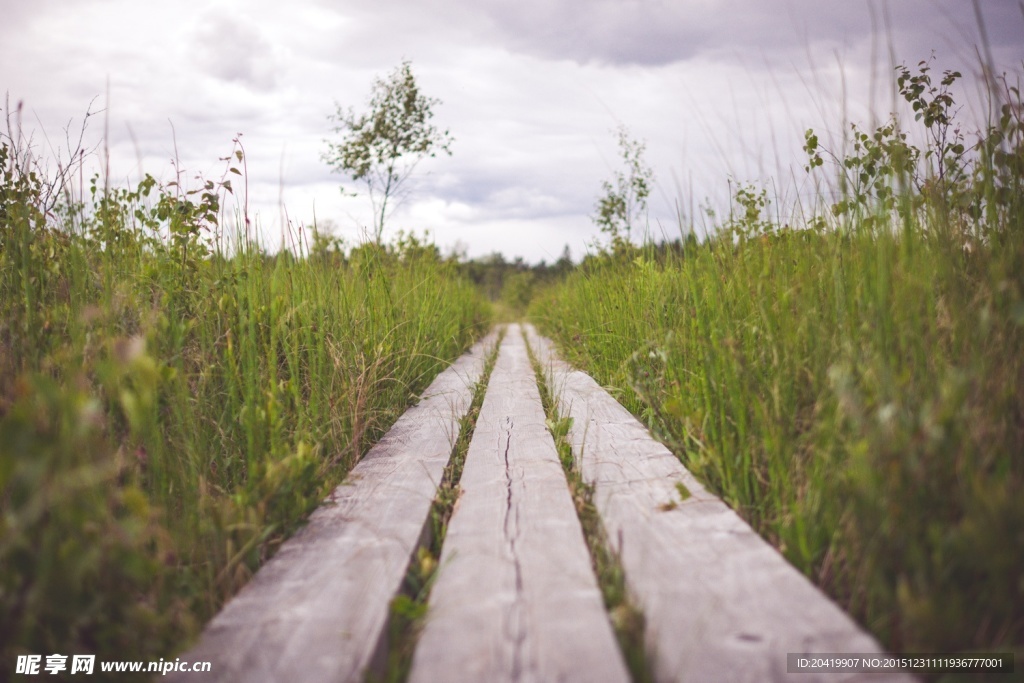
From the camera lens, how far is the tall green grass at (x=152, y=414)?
0.86m

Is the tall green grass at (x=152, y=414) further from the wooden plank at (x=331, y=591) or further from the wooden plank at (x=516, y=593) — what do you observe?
the wooden plank at (x=516, y=593)

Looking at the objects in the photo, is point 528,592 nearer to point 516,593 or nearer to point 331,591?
point 516,593

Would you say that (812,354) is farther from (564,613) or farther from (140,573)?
(140,573)

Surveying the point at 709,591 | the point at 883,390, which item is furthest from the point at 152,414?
the point at 883,390

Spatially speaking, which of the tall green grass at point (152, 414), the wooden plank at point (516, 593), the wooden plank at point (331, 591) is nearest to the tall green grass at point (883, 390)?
the wooden plank at point (516, 593)

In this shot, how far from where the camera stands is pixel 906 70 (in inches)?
96.3

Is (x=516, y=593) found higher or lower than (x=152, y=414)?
lower

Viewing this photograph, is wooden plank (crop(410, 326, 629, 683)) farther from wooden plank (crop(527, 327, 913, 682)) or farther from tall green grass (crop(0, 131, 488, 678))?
tall green grass (crop(0, 131, 488, 678))

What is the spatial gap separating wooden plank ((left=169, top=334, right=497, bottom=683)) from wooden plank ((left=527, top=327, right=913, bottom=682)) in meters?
0.48

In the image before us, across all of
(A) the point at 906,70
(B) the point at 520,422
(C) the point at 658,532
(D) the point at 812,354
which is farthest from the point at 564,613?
(A) the point at 906,70

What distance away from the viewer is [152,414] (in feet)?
4.26

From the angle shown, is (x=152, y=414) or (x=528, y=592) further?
(x=152, y=414)

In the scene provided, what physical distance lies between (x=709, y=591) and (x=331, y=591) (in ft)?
2.35

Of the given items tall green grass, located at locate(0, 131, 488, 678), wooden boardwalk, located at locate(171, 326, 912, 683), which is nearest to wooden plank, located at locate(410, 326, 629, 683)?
wooden boardwalk, located at locate(171, 326, 912, 683)
